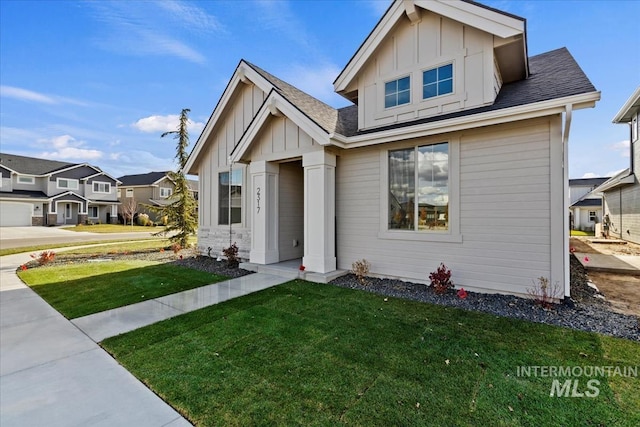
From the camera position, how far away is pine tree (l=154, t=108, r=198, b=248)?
13352 millimetres

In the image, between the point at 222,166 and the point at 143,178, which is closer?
the point at 222,166

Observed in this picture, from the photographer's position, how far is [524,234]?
535 cm

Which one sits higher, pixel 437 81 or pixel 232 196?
pixel 437 81

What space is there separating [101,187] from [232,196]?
38.2 metres

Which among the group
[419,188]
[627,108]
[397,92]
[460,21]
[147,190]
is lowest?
[419,188]

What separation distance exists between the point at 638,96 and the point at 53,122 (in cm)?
3684

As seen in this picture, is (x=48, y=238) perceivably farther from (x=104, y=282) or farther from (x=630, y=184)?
(x=630, y=184)

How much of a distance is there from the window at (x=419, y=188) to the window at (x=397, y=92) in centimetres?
126

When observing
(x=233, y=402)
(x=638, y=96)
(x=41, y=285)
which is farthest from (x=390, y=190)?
(x=638, y=96)

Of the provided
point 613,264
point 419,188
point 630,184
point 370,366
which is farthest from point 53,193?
point 630,184

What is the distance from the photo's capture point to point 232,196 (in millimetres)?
10125

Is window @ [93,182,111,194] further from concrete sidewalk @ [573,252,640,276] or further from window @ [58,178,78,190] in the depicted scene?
concrete sidewalk @ [573,252,640,276]

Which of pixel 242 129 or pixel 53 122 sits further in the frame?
pixel 53 122

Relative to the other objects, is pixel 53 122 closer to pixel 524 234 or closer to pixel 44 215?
pixel 44 215
